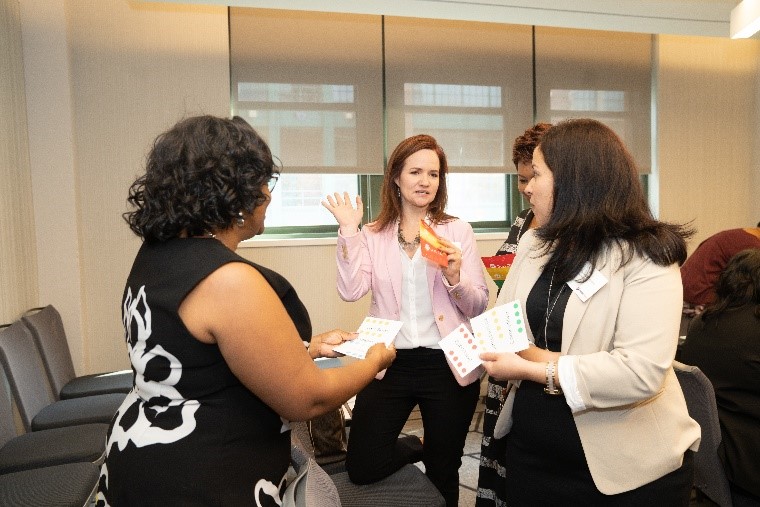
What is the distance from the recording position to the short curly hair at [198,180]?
4.01 ft

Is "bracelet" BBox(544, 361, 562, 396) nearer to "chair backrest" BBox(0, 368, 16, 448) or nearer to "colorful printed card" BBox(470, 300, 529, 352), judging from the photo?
"colorful printed card" BBox(470, 300, 529, 352)

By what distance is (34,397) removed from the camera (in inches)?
121

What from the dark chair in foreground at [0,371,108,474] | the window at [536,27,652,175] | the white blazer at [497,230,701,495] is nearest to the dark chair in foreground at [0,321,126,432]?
the dark chair in foreground at [0,371,108,474]

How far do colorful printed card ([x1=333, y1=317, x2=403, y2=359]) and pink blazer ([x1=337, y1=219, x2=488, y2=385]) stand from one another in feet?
1.02

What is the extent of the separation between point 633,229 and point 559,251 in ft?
0.60

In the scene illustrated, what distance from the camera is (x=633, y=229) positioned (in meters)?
1.53

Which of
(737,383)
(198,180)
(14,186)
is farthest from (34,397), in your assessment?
(737,383)

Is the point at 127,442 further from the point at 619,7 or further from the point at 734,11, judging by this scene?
the point at 734,11

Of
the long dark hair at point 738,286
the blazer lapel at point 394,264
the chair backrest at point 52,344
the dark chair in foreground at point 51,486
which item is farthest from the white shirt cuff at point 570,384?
the chair backrest at point 52,344

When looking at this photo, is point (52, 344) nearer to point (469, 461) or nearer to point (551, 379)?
point (469, 461)

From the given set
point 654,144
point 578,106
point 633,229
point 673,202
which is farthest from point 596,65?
point 633,229

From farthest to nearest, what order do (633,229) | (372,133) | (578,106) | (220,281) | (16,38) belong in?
(578,106) → (372,133) → (16,38) → (633,229) → (220,281)

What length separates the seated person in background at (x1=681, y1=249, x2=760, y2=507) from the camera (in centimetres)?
227

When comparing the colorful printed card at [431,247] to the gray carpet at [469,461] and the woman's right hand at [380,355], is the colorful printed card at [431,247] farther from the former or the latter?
the gray carpet at [469,461]
